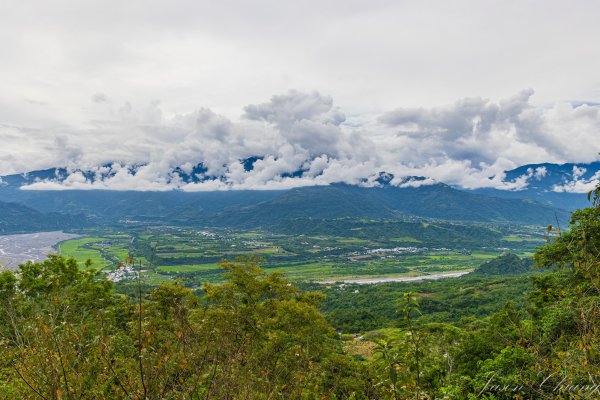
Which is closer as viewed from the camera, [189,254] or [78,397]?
[78,397]

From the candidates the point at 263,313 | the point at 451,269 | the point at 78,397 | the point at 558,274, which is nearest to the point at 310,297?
the point at 263,313

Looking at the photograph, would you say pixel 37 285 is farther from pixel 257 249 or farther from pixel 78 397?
pixel 257 249

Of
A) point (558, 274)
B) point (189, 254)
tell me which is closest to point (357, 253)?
point (189, 254)

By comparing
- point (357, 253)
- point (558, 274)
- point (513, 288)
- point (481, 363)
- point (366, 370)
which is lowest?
point (357, 253)

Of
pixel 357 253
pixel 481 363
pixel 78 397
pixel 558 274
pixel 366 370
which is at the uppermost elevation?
pixel 78 397

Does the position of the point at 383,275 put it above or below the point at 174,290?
below

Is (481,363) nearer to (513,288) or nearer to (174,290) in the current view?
(174,290)

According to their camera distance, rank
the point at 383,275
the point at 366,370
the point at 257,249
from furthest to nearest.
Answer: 1. the point at 257,249
2. the point at 383,275
3. the point at 366,370

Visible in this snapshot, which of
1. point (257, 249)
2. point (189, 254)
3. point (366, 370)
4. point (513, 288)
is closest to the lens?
point (366, 370)

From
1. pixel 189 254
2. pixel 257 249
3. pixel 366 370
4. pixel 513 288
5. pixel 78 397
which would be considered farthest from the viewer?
pixel 257 249
